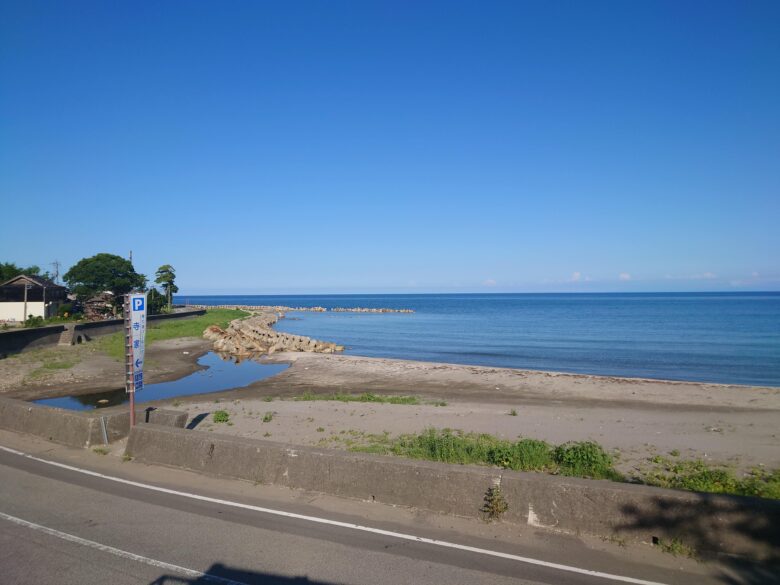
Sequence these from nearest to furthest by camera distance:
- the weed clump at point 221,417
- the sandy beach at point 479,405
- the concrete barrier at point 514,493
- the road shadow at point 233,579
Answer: the road shadow at point 233,579 → the concrete barrier at point 514,493 → the sandy beach at point 479,405 → the weed clump at point 221,417

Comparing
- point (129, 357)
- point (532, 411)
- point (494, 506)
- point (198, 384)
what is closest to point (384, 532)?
point (494, 506)

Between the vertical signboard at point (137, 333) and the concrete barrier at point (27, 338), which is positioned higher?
the vertical signboard at point (137, 333)

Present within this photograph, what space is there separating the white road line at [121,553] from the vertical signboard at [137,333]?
12.6 ft

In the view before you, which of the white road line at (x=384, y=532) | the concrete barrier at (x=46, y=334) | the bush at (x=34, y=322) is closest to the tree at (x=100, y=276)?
the bush at (x=34, y=322)

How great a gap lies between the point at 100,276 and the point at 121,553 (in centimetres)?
5939

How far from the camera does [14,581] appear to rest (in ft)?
17.6

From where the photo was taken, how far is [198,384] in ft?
88.1

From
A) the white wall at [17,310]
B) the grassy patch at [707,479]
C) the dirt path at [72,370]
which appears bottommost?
the dirt path at [72,370]

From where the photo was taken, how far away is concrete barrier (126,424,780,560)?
568 cm

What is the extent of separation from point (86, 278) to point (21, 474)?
55.3m

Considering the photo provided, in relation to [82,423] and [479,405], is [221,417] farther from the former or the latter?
[479,405]

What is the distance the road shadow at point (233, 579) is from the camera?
209 inches

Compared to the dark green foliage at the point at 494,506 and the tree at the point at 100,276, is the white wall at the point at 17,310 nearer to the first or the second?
the tree at the point at 100,276

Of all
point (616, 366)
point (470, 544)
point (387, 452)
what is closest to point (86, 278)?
point (616, 366)
